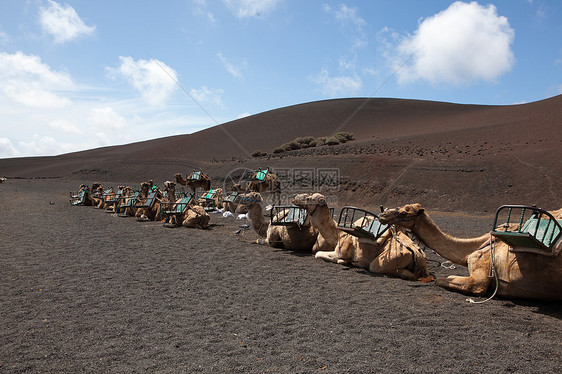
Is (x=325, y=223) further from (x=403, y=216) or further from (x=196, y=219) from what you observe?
(x=196, y=219)

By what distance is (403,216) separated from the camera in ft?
23.3

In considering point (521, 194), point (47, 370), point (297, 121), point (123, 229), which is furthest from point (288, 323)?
point (297, 121)

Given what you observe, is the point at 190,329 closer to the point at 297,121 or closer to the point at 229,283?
the point at 229,283

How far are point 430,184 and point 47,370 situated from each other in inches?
1140

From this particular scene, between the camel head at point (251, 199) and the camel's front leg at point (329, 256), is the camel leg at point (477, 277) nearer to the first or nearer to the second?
the camel's front leg at point (329, 256)

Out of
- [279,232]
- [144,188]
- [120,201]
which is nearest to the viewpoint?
[279,232]

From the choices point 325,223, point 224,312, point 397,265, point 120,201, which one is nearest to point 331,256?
point 325,223

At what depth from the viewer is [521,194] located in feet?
84.3

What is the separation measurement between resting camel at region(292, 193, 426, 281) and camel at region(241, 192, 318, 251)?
914 millimetres

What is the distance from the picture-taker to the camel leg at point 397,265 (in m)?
7.89

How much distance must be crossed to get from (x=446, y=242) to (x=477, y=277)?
810 mm

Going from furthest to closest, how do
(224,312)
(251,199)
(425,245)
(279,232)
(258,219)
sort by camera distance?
(258,219), (251,199), (279,232), (425,245), (224,312)

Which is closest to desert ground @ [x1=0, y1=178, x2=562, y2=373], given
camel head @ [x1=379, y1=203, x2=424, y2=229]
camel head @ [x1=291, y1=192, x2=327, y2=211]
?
camel head @ [x1=379, y1=203, x2=424, y2=229]

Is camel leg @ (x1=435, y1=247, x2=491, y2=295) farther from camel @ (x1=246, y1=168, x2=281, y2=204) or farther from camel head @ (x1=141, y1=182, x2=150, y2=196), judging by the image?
camel head @ (x1=141, y1=182, x2=150, y2=196)
